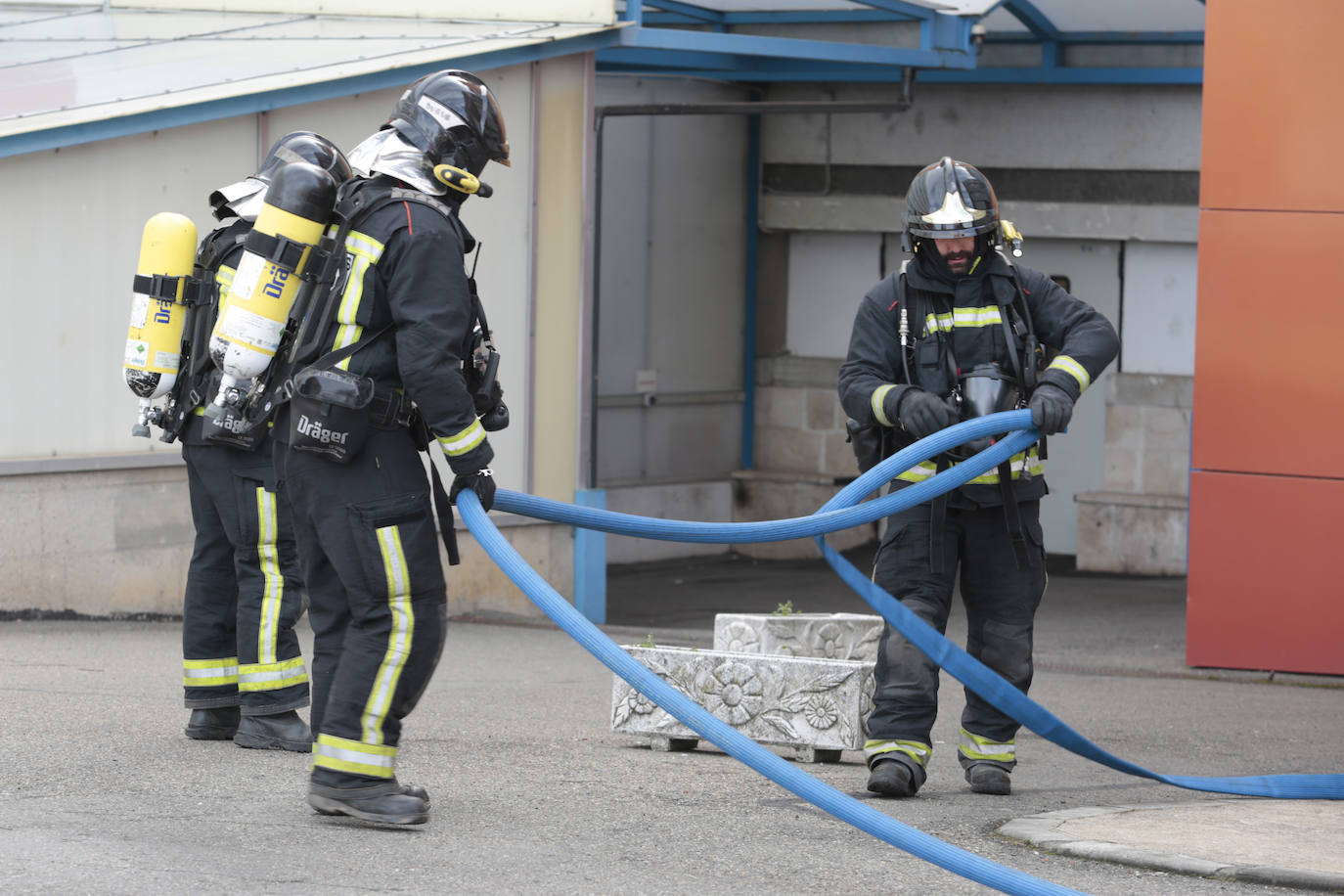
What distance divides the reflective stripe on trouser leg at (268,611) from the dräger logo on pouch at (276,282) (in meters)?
1.17

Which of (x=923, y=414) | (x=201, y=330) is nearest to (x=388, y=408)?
(x=201, y=330)

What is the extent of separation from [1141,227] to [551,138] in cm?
506

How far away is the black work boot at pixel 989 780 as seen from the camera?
Result: 18.9 feet

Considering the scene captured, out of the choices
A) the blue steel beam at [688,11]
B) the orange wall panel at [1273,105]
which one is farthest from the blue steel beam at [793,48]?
the orange wall panel at [1273,105]

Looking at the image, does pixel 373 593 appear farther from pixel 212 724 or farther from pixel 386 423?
pixel 212 724

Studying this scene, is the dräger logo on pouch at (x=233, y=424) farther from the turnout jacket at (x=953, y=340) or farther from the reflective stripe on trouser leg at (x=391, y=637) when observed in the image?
the turnout jacket at (x=953, y=340)

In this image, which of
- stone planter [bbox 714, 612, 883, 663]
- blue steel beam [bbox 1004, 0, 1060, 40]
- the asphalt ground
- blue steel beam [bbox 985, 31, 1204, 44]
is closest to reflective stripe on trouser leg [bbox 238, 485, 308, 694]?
the asphalt ground

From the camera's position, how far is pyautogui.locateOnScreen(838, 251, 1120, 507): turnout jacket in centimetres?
570

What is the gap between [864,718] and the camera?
612cm

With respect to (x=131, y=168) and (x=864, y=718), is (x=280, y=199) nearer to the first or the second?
(x=864, y=718)

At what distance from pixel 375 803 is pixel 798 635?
2.36m

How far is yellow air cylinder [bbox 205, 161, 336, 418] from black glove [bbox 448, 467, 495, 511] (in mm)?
622

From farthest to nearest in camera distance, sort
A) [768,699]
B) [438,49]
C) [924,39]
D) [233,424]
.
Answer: [924,39] < [438,49] < [768,699] < [233,424]

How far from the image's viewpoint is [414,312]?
4.69 metres
